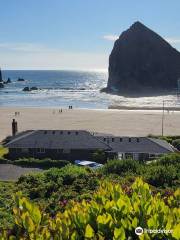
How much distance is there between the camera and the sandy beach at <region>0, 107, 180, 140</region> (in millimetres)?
63781

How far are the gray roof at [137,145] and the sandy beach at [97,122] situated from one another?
16.4m

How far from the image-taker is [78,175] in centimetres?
2192

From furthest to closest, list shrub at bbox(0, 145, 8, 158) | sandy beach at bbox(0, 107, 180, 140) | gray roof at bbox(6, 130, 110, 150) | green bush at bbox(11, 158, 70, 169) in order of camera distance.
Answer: sandy beach at bbox(0, 107, 180, 140) < shrub at bbox(0, 145, 8, 158) < gray roof at bbox(6, 130, 110, 150) < green bush at bbox(11, 158, 70, 169)

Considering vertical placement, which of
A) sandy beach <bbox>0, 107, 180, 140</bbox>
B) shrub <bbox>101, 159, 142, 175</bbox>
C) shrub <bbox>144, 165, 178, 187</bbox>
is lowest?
sandy beach <bbox>0, 107, 180, 140</bbox>

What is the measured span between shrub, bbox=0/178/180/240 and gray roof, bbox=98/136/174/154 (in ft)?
107

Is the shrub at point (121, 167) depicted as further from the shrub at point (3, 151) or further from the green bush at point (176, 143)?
the green bush at point (176, 143)

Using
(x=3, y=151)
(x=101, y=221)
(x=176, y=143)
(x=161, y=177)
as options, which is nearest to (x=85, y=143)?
(x=3, y=151)

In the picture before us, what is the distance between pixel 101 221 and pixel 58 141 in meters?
35.1

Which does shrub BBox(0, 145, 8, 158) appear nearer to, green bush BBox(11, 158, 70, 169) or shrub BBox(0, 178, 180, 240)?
green bush BBox(11, 158, 70, 169)

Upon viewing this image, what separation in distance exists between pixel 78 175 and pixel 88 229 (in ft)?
48.9

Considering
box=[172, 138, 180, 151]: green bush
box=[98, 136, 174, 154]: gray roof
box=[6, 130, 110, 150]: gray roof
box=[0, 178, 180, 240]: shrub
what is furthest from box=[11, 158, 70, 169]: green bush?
box=[0, 178, 180, 240]: shrub

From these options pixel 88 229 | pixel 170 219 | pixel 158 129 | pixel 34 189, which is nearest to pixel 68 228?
pixel 88 229

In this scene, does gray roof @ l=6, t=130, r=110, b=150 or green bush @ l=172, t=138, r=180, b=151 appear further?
green bush @ l=172, t=138, r=180, b=151

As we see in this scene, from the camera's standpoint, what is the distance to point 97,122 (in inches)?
2886
